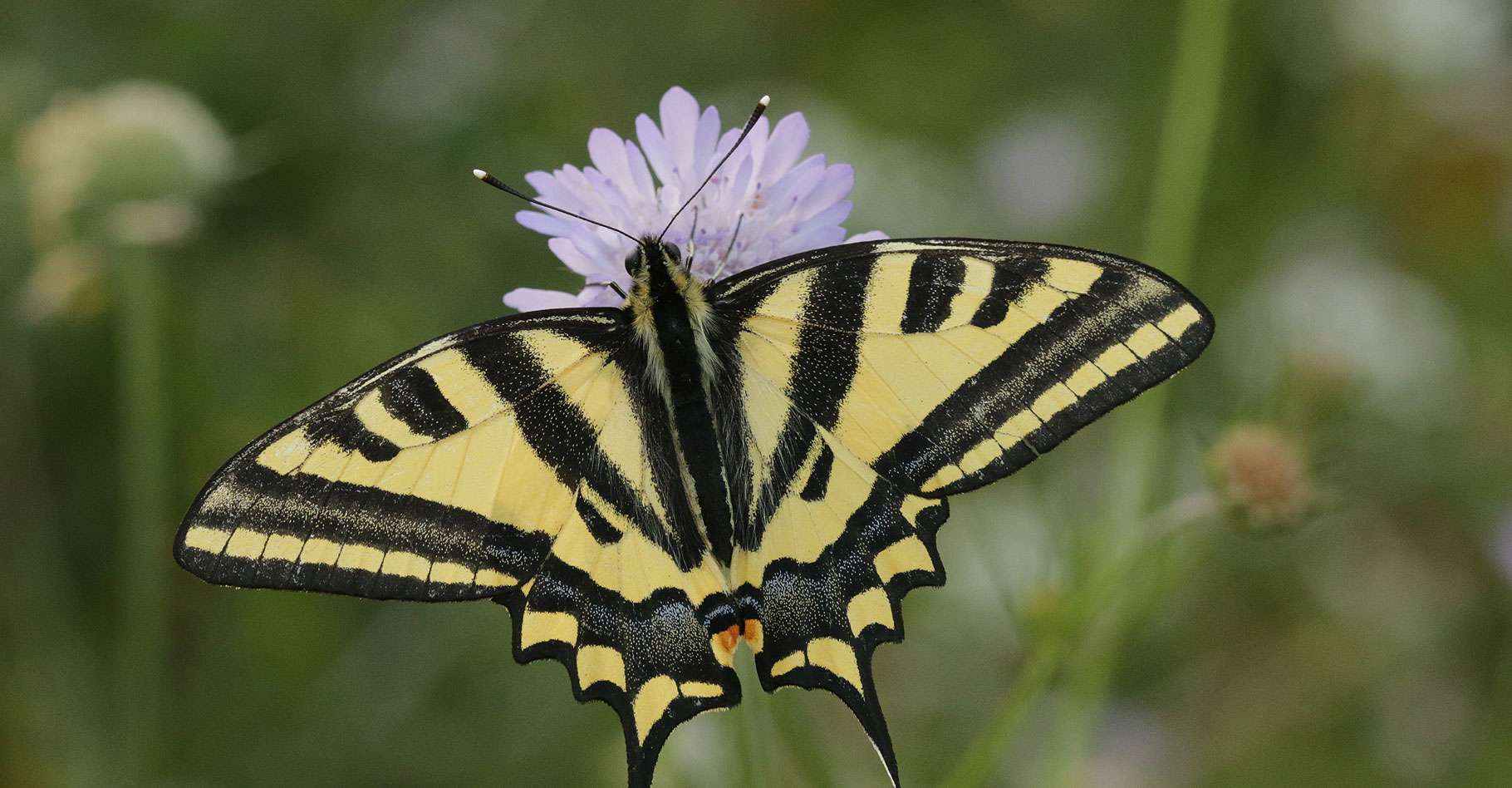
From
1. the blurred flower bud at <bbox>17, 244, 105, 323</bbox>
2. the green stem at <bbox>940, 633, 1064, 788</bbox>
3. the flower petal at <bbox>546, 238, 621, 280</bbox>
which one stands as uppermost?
the blurred flower bud at <bbox>17, 244, 105, 323</bbox>

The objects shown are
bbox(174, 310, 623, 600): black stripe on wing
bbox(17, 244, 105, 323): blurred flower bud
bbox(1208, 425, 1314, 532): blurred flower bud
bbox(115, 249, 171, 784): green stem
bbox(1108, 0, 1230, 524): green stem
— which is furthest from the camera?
bbox(17, 244, 105, 323): blurred flower bud

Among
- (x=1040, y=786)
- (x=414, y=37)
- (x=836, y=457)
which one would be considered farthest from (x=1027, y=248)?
(x=414, y=37)

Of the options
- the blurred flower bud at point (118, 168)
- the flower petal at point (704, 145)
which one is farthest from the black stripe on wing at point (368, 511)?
the blurred flower bud at point (118, 168)

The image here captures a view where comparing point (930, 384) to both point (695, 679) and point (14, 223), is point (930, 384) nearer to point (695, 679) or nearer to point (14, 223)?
point (695, 679)

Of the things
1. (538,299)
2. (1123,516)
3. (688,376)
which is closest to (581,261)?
(538,299)

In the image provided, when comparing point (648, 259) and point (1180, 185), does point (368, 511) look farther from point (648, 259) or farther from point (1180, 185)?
point (1180, 185)

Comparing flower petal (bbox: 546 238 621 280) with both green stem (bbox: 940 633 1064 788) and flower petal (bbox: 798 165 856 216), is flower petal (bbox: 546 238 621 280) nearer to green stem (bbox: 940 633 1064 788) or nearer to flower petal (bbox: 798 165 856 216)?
flower petal (bbox: 798 165 856 216)

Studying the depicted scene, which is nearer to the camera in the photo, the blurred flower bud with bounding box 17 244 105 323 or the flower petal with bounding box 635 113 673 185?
the flower petal with bounding box 635 113 673 185

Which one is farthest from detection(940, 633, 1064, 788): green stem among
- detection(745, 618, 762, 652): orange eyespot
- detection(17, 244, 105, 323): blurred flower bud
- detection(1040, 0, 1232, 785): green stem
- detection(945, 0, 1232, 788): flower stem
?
detection(17, 244, 105, 323): blurred flower bud
